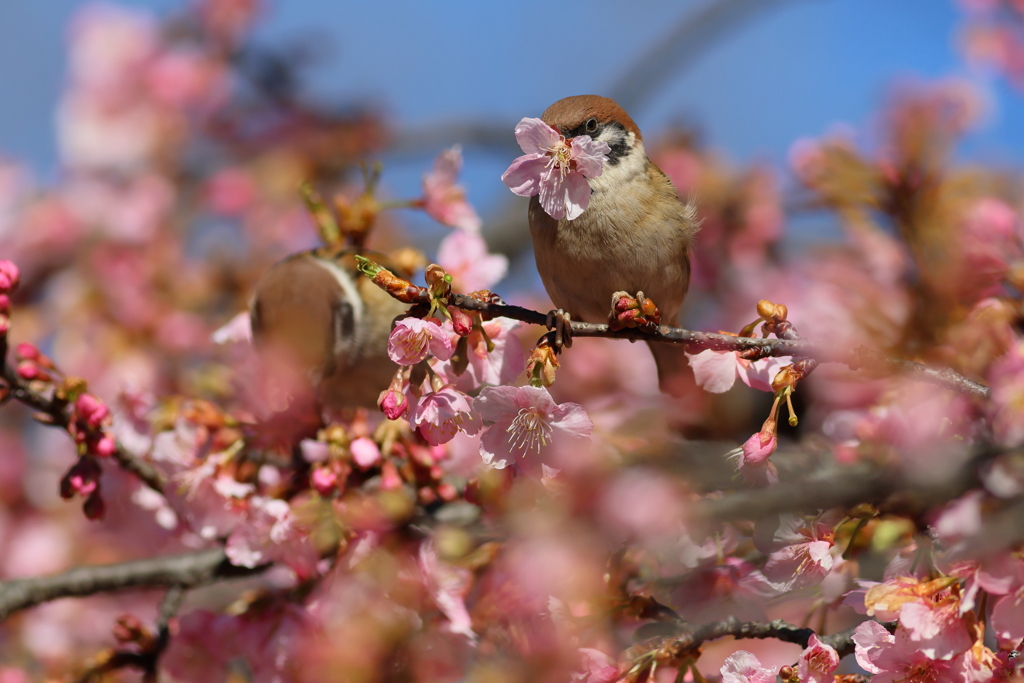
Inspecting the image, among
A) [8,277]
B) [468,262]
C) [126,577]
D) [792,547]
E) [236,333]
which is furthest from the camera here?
[236,333]

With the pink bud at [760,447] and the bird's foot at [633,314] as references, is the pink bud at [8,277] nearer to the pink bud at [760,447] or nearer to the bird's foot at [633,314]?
the bird's foot at [633,314]

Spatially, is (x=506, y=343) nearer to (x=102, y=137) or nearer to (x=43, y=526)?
(x=43, y=526)

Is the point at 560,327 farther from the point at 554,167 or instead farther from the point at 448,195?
the point at 448,195

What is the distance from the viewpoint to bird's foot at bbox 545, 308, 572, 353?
1393 mm

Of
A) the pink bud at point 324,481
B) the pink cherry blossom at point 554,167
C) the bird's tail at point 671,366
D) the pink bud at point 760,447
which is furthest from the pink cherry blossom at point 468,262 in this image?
the pink bud at point 760,447

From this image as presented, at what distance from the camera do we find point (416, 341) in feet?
4.39

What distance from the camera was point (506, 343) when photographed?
155 centimetres

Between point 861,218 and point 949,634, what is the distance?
2045 mm

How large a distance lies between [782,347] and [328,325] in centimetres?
142

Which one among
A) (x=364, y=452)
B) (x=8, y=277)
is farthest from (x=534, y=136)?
(x=8, y=277)

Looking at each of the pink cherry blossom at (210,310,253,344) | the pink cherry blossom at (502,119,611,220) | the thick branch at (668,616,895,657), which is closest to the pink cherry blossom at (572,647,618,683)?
the thick branch at (668,616,895,657)

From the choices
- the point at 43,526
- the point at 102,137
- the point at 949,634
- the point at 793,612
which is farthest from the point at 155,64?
the point at 949,634

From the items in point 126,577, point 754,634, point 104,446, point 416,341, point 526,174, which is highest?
point 526,174

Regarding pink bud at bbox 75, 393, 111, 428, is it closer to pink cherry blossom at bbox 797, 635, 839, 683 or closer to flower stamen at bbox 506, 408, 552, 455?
flower stamen at bbox 506, 408, 552, 455
